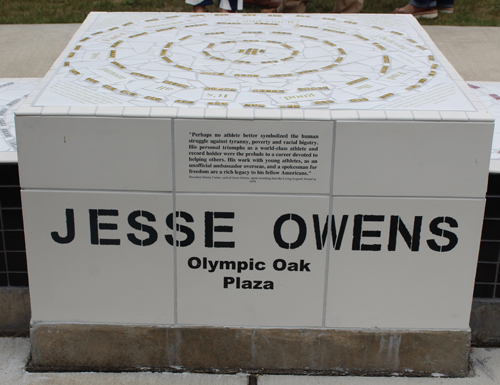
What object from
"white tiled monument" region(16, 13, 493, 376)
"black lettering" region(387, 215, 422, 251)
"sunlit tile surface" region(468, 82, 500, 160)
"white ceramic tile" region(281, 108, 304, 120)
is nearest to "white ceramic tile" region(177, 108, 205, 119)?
"white tiled monument" region(16, 13, 493, 376)

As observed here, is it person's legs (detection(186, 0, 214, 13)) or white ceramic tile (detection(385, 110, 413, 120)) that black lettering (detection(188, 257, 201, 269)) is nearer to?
white ceramic tile (detection(385, 110, 413, 120))

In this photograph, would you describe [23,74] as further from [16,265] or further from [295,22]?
[16,265]

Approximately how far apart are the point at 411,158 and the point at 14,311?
82.1 inches

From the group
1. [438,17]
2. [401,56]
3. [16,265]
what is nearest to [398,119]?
[401,56]

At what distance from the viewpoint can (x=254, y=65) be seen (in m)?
3.39

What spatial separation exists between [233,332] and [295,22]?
7.88 feet

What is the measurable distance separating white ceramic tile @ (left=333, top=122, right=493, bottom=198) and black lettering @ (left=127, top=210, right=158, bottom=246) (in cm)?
80

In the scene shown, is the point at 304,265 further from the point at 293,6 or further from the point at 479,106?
the point at 293,6

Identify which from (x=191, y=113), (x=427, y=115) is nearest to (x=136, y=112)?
(x=191, y=113)

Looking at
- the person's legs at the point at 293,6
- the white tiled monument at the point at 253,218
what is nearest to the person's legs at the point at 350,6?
the person's legs at the point at 293,6

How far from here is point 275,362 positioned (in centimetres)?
295

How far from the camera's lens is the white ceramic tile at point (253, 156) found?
256cm

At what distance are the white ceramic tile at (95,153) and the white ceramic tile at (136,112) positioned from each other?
0.07 ft

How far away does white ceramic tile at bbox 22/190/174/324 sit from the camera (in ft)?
8.89
